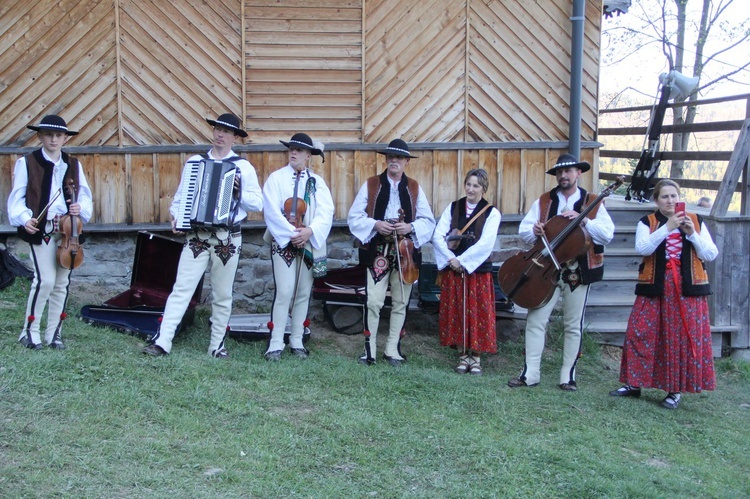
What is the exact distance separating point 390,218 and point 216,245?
1454 millimetres

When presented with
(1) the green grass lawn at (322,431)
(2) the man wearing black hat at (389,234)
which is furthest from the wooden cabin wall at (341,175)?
(1) the green grass lawn at (322,431)

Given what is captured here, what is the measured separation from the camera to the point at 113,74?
7773mm

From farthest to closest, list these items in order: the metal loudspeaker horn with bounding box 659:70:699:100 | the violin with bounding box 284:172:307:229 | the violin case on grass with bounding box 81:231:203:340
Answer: the metal loudspeaker horn with bounding box 659:70:699:100
the violin case on grass with bounding box 81:231:203:340
the violin with bounding box 284:172:307:229

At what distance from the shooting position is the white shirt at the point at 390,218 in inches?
265

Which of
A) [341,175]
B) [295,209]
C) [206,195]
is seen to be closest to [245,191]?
[206,195]

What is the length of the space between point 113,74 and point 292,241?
2.79 meters

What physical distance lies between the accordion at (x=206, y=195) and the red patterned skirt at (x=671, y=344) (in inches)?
130

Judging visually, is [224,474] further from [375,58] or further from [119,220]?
[375,58]

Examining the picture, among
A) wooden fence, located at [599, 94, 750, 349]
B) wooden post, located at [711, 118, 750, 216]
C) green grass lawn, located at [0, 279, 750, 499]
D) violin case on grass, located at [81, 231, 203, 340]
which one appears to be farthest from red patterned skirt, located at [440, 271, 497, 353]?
wooden post, located at [711, 118, 750, 216]

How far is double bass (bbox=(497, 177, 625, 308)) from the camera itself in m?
6.04

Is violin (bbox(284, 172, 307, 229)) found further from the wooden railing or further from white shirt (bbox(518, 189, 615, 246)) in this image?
the wooden railing

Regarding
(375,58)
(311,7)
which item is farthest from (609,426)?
(311,7)

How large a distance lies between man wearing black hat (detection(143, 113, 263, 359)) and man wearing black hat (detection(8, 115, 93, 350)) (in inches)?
29.2

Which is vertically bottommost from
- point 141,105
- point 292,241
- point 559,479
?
point 559,479
